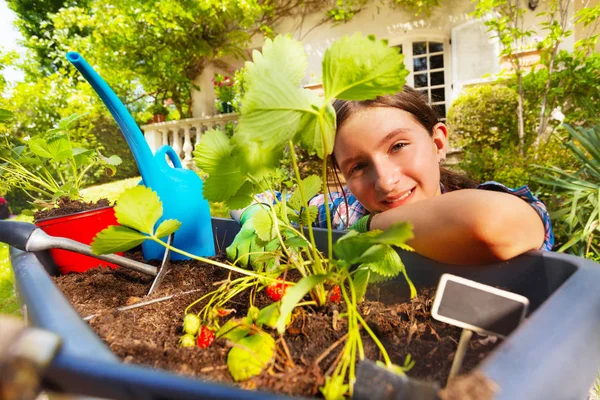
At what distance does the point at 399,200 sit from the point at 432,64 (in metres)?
5.23

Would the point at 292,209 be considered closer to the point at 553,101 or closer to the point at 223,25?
the point at 553,101

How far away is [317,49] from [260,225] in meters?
5.47

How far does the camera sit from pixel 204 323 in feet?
1.42

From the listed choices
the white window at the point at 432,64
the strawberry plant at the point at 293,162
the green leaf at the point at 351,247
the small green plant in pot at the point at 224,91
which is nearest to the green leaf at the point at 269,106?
the strawberry plant at the point at 293,162

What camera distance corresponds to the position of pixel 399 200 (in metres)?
0.77

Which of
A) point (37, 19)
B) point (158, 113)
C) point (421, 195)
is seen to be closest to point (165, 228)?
point (421, 195)

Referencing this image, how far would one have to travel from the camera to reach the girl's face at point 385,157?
2.37ft

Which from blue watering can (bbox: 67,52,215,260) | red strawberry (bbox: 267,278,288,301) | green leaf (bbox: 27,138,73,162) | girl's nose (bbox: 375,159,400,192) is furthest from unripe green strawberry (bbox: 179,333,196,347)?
green leaf (bbox: 27,138,73,162)

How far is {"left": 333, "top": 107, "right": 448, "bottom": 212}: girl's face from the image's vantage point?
0.72 meters

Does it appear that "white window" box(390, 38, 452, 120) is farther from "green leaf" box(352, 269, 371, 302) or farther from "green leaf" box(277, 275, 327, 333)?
"green leaf" box(277, 275, 327, 333)

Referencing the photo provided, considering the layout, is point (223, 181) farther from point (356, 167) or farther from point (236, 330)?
point (356, 167)

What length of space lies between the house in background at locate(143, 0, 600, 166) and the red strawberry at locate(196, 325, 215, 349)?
14.4 ft

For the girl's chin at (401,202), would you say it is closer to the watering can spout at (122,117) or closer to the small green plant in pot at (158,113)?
the watering can spout at (122,117)

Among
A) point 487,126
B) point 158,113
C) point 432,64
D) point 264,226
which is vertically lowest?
point 487,126
